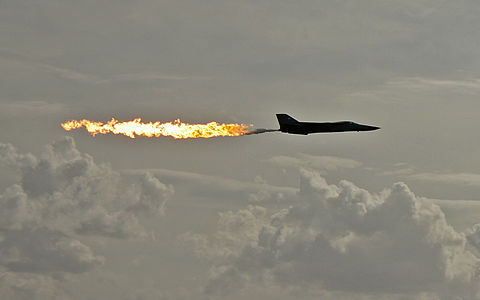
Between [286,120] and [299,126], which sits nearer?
[299,126]

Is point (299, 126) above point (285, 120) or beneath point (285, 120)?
beneath

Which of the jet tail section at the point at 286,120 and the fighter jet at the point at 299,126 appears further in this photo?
the jet tail section at the point at 286,120

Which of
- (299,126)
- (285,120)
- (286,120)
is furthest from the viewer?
(285,120)

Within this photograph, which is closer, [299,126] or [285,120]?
[299,126]

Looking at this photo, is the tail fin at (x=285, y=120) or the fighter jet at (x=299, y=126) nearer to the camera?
the fighter jet at (x=299, y=126)

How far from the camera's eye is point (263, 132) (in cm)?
18512

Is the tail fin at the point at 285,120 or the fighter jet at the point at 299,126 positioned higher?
the tail fin at the point at 285,120

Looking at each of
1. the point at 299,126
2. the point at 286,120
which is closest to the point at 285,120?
the point at 286,120

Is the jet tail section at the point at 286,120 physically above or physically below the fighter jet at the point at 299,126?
above

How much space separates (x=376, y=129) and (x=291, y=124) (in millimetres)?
20049

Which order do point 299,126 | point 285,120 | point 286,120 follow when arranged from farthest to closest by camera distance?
point 285,120 < point 286,120 < point 299,126

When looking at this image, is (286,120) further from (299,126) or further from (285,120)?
(299,126)

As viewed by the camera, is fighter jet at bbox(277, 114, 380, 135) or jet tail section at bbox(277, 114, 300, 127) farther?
jet tail section at bbox(277, 114, 300, 127)

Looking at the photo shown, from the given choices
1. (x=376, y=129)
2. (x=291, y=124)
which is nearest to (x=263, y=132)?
(x=291, y=124)
